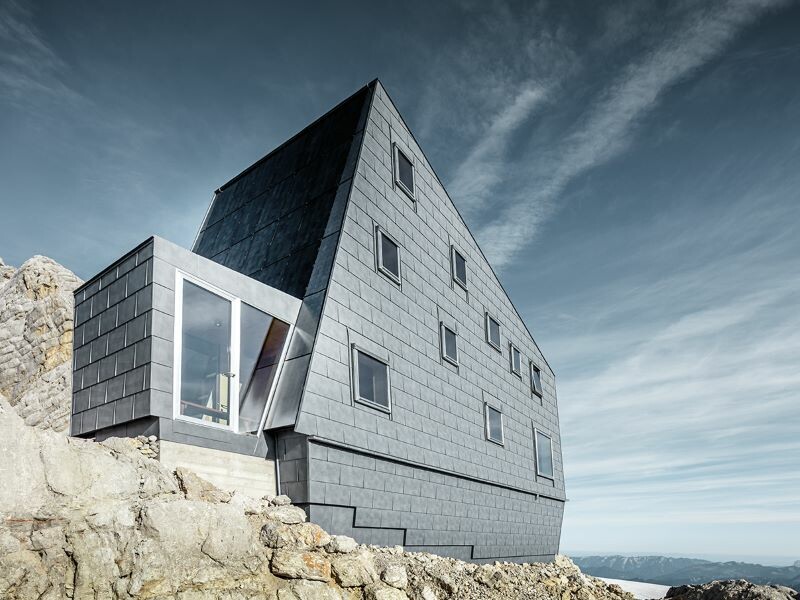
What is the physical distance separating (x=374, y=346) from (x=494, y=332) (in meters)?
7.37

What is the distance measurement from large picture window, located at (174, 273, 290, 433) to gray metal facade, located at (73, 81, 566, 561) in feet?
1.18

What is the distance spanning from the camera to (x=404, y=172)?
15164 millimetres

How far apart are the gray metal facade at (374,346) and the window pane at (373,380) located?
0.83ft

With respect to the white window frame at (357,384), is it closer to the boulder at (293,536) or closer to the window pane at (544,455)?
the boulder at (293,536)

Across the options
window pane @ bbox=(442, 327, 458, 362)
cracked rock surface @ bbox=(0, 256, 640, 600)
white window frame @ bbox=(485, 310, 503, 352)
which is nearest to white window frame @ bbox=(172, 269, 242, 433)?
cracked rock surface @ bbox=(0, 256, 640, 600)

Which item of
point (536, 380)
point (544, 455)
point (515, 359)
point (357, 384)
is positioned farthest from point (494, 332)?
point (357, 384)

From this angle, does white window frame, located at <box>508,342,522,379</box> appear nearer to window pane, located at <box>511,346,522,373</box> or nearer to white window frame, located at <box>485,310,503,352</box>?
window pane, located at <box>511,346,522,373</box>

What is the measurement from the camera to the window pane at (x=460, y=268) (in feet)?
55.7

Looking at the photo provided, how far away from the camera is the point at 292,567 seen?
730 cm

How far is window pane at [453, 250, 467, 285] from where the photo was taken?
16980 mm

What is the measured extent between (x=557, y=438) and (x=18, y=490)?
64.0ft

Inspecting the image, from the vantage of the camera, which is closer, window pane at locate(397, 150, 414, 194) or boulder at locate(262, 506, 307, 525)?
boulder at locate(262, 506, 307, 525)

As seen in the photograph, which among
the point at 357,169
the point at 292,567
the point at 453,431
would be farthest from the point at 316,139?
the point at 292,567

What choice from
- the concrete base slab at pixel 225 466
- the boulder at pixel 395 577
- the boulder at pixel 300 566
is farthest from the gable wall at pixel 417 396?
the boulder at pixel 300 566
